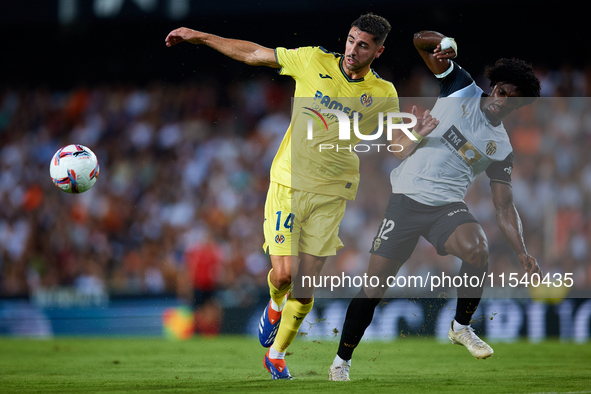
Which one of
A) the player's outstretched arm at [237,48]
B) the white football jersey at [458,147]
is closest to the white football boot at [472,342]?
the white football jersey at [458,147]

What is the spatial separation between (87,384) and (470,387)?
120 inches

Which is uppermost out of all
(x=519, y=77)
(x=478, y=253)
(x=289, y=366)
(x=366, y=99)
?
(x=519, y=77)

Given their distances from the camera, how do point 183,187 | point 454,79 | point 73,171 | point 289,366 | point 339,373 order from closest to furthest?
point 339,373, point 454,79, point 73,171, point 289,366, point 183,187

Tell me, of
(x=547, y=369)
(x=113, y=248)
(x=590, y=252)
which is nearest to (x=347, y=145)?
(x=547, y=369)

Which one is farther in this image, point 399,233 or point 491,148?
point 491,148

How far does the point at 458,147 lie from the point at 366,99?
0.95 meters

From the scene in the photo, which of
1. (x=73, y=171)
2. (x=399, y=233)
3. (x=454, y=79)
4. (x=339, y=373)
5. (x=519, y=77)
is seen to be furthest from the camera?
(x=73, y=171)

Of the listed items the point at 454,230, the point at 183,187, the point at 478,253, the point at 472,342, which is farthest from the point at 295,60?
the point at 183,187

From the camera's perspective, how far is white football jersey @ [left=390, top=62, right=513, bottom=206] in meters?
6.34

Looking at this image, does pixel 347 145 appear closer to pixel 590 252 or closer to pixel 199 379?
pixel 199 379

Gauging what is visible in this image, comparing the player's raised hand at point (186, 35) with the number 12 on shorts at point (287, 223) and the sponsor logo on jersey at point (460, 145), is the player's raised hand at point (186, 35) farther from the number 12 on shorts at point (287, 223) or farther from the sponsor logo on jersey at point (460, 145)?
the sponsor logo on jersey at point (460, 145)

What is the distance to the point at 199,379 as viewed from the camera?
6012 mm

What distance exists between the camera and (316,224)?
20.2ft

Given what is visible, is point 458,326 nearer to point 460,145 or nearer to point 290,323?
point 290,323
